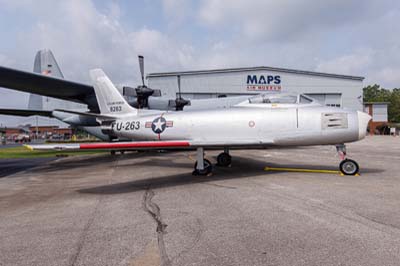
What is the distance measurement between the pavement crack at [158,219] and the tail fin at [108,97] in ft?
18.8

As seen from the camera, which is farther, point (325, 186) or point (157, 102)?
point (157, 102)

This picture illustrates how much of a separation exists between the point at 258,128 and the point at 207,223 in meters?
5.04

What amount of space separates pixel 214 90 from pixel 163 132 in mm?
30931

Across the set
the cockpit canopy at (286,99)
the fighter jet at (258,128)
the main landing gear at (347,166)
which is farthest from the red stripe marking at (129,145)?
the main landing gear at (347,166)

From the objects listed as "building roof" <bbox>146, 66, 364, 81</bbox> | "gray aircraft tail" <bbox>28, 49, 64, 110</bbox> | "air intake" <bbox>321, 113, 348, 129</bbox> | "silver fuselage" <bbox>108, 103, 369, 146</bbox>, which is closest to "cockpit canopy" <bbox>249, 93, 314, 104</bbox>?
"silver fuselage" <bbox>108, 103, 369, 146</bbox>

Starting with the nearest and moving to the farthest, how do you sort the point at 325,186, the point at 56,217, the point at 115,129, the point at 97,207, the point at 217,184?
the point at 56,217
the point at 97,207
the point at 325,186
the point at 217,184
the point at 115,129

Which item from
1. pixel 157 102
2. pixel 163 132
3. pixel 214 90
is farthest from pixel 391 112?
pixel 163 132

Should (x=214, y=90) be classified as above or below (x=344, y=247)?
above

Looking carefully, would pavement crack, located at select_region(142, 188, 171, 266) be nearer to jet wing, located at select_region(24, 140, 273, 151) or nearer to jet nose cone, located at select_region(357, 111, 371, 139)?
jet wing, located at select_region(24, 140, 273, 151)

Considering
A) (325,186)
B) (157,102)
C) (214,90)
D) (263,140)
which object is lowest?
(325,186)

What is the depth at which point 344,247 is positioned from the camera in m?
3.31

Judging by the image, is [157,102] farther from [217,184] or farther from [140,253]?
[140,253]

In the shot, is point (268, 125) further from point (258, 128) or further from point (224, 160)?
point (224, 160)

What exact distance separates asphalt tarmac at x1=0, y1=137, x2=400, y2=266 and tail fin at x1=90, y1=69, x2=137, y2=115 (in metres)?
4.77
